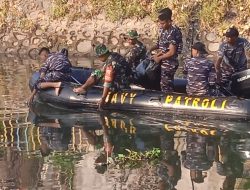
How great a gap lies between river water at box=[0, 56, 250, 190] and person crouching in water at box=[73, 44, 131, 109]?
0.48 meters

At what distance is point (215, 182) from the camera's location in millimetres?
7383

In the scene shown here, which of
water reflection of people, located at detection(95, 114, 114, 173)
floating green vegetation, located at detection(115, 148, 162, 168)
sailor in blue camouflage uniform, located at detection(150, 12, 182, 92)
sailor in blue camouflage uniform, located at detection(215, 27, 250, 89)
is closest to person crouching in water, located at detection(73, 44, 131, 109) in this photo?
sailor in blue camouflage uniform, located at detection(150, 12, 182, 92)

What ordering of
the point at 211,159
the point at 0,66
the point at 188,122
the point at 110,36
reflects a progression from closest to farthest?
the point at 211,159
the point at 188,122
the point at 0,66
the point at 110,36

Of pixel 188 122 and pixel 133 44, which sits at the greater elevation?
pixel 133 44

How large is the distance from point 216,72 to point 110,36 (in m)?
11.1

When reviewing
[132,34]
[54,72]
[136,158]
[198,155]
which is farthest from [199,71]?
[54,72]

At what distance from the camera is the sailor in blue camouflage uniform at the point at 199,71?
1047 centimetres

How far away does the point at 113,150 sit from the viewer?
29.7ft

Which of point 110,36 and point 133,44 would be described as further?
point 110,36

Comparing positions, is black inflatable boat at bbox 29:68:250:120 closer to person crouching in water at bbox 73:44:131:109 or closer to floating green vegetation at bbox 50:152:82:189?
person crouching in water at bbox 73:44:131:109

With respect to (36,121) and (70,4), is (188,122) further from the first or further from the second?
(70,4)

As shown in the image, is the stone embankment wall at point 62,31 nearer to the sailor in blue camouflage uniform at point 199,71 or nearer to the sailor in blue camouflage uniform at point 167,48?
the sailor in blue camouflage uniform at point 167,48

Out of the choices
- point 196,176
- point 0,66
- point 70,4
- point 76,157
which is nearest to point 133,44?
point 76,157

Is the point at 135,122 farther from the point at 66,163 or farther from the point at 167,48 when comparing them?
the point at 66,163
